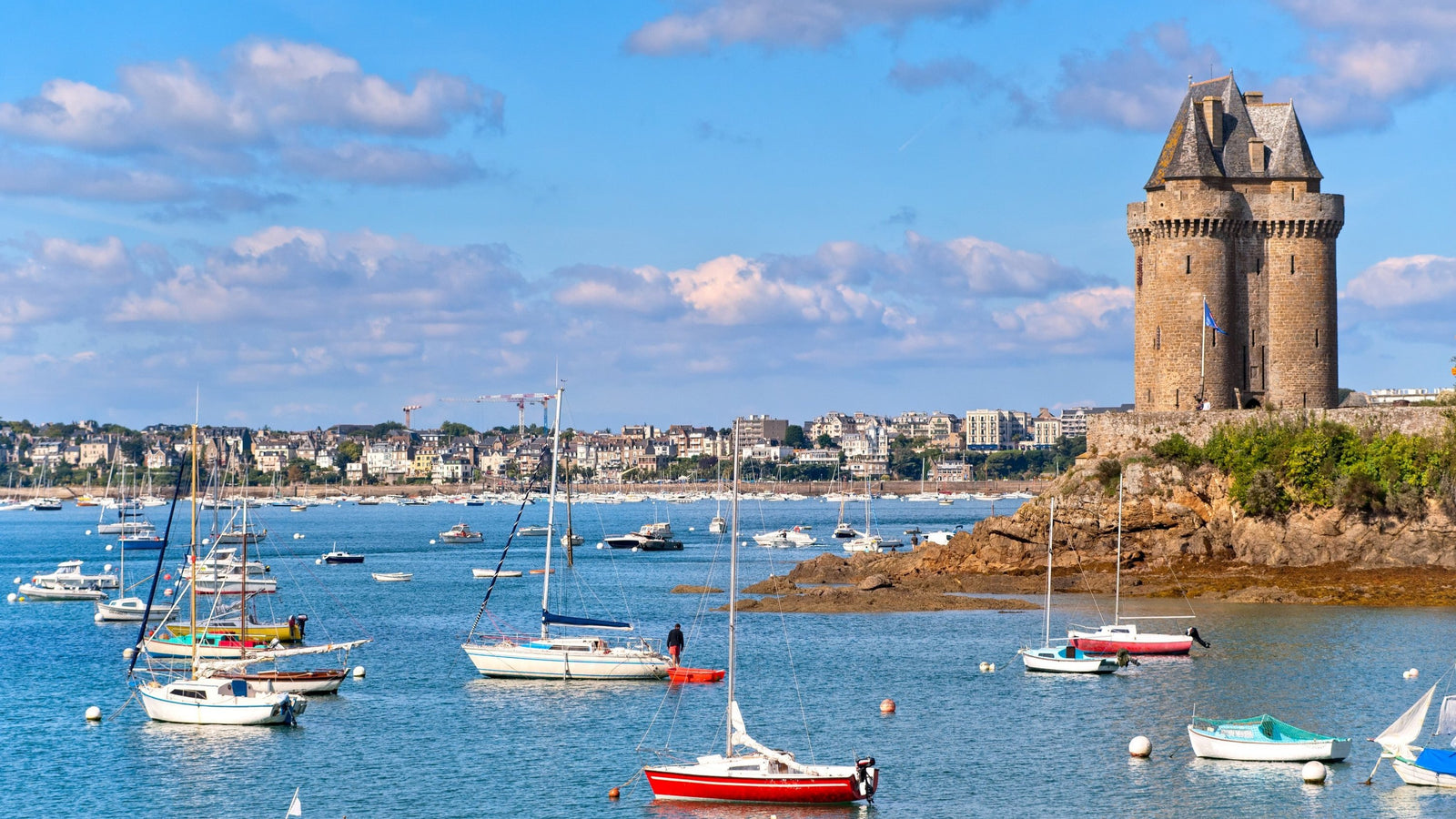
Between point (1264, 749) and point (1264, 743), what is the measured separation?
0.16 metres

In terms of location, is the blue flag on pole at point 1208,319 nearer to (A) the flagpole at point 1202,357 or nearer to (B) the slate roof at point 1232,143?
(A) the flagpole at point 1202,357

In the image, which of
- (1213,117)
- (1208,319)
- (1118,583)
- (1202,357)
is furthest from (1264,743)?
→ (1213,117)

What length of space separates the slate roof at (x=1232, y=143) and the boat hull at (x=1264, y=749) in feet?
140

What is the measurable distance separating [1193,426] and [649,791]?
4496cm

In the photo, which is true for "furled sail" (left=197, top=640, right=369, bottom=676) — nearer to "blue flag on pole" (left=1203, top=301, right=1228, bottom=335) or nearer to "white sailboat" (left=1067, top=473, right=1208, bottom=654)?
"white sailboat" (left=1067, top=473, right=1208, bottom=654)

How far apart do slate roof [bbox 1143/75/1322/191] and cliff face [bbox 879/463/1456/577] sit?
13464 mm

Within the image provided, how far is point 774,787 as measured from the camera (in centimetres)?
3222

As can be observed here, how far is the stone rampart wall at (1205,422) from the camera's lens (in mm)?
68562

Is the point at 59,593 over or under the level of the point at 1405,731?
under

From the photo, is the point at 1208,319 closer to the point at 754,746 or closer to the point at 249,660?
the point at 249,660

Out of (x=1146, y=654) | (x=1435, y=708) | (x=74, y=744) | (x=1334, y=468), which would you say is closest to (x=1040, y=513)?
(x=1334, y=468)

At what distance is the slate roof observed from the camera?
74.4m

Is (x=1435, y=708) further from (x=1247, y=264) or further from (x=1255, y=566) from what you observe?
(x=1247, y=264)

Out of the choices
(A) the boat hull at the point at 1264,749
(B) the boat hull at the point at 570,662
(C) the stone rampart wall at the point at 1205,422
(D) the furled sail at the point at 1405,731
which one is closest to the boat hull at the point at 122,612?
(B) the boat hull at the point at 570,662
